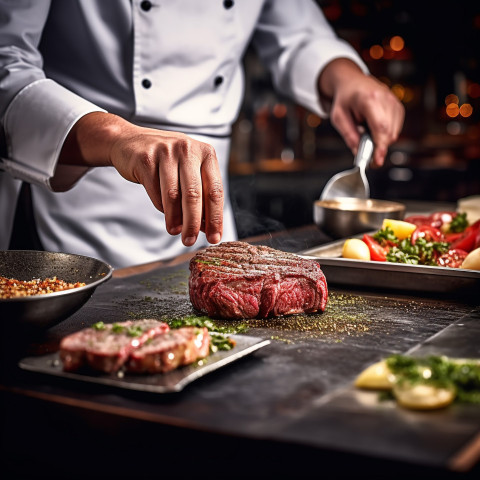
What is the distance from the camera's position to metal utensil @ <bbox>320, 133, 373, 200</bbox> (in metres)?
2.85

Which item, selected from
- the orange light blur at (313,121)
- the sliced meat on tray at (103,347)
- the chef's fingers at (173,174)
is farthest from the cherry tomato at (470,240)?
the orange light blur at (313,121)

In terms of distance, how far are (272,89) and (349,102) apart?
5032mm

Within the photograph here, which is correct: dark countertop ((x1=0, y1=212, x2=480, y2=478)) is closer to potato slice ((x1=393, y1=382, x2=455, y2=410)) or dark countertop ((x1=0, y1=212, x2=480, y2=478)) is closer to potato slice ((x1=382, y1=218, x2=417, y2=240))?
potato slice ((x1=393, y1=382, x2=455, y2=410))

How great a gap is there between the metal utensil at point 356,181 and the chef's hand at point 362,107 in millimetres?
38

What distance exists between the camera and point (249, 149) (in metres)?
7.11

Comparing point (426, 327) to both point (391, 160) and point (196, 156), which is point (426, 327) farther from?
point (391, 160)

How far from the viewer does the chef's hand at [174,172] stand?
153cm

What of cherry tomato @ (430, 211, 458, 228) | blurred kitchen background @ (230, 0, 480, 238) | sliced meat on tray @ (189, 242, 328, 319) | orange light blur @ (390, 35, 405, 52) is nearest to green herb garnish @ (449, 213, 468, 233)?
cherry tomato @ (430, 211, 458, 228)

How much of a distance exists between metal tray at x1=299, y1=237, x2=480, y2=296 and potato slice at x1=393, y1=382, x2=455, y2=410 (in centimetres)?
80

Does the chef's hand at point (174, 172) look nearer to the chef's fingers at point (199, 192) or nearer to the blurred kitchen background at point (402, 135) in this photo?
the chef's fingers at point (199, 192)

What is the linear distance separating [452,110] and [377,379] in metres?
10.9

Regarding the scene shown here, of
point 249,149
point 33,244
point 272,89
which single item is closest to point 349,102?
point 33,244

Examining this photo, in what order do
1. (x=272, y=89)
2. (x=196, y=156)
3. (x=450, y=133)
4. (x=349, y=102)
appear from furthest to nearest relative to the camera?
1. (x=450, y=133)
2. (x=272, y=89)
3. (x=349, y=102)
4. (x=196, y=156)

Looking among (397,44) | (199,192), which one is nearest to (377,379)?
(199,192)
